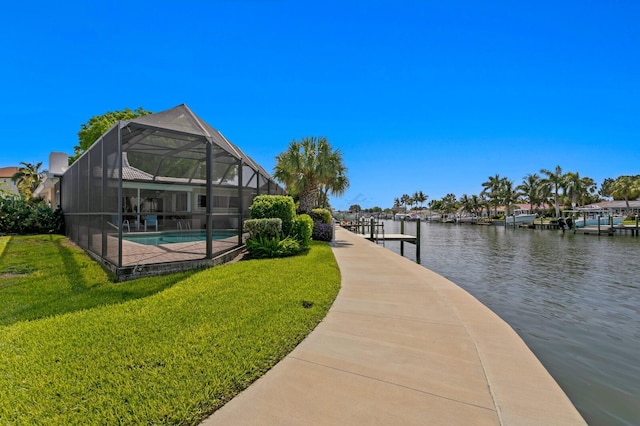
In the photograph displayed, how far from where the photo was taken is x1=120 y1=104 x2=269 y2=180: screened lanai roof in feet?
21.4

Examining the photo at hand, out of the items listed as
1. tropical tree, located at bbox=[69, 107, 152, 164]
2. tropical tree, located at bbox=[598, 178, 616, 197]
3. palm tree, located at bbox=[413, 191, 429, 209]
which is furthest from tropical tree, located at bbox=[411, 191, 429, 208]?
tropical tree, located at bbox=[69, 107, 152, 164]

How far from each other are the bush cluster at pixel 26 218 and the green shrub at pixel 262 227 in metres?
10.6

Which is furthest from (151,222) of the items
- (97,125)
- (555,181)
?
(555,181)

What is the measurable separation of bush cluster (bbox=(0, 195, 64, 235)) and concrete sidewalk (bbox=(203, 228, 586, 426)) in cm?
1520

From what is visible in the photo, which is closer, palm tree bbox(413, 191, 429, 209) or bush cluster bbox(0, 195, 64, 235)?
bush cluster bbox(0, 195, 64, 235)

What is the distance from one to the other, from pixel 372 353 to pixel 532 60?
15.5 meters

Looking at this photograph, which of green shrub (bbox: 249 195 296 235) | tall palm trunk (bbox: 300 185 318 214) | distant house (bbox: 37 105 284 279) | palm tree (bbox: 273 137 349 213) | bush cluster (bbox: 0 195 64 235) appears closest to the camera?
distant house (bbox: 37 105 284 279)

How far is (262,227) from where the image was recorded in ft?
30.2

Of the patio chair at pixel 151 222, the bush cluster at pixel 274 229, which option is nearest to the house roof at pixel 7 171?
the patio chair at pixel 151 222

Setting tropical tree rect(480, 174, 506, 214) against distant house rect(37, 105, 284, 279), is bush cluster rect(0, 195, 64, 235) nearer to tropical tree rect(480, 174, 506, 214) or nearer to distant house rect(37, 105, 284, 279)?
distant house rect(37, 105, 284, 279)

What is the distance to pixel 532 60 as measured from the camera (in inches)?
516

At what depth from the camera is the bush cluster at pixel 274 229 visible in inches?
358

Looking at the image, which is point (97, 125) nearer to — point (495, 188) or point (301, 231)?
point (301, 231)

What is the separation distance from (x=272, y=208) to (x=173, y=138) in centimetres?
352
